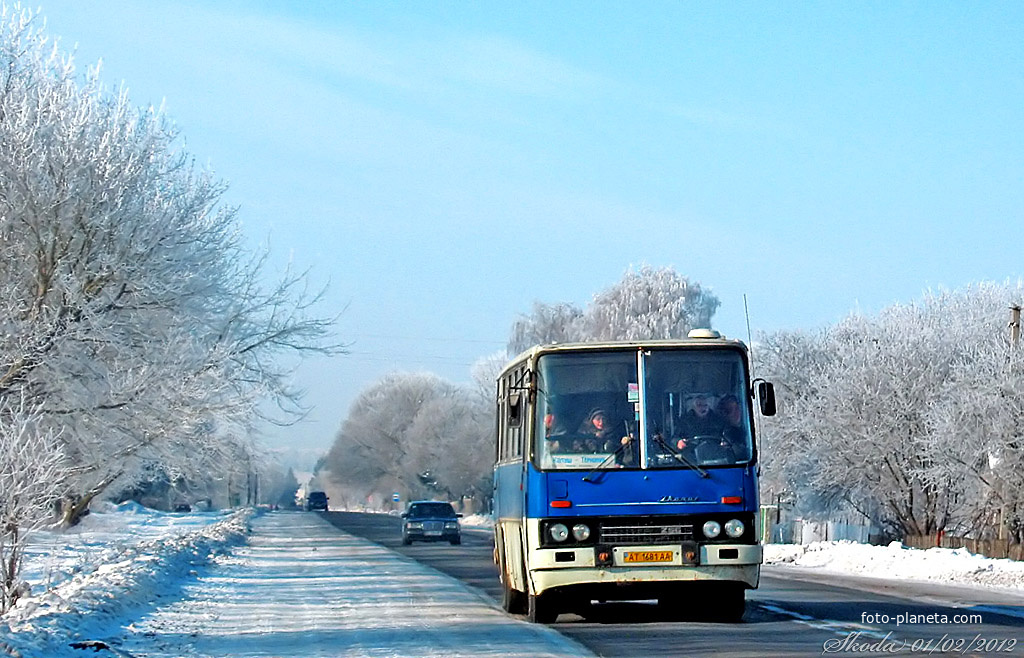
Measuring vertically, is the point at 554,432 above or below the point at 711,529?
above

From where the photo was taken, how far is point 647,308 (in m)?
71.4

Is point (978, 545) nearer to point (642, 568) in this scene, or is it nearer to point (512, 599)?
point (512, 599)

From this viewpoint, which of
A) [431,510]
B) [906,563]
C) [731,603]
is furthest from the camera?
[431,510]

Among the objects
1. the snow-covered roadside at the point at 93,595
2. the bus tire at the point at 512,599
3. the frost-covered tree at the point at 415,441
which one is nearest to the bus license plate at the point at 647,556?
the bus tire at the point at 512,599

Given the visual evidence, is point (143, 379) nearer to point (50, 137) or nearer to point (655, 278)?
point (50, 137)

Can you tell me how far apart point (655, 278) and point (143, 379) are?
51478 millimetres

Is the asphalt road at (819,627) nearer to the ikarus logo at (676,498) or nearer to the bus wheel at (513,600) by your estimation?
the bus wheel at (513,600)

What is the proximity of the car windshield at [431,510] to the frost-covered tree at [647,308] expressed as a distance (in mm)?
22590

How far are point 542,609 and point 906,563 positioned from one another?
18907 millimetres

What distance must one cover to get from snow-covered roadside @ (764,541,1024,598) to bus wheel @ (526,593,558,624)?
11547mm

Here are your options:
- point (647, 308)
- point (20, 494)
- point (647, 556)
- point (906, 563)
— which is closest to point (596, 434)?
point (647, 556)

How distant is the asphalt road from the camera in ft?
40.0

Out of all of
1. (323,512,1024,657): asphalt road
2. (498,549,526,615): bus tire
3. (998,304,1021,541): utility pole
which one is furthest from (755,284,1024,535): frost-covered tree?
(498,549,526,615): bus tire

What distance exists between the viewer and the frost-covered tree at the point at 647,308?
70.1 m
